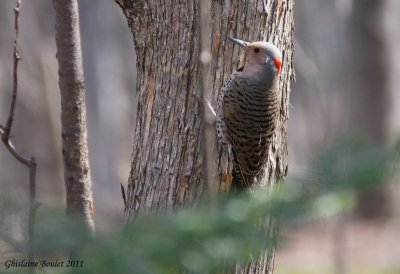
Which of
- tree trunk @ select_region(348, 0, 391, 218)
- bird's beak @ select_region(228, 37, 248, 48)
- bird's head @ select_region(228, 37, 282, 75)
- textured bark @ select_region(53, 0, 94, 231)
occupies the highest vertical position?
tree trunk @ select_region(348, 0, 391, 218)

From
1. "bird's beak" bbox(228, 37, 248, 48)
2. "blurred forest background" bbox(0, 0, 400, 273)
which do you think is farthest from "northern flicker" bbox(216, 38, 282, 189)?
"blurred forest background" bbox(0, 0, 400, 273)

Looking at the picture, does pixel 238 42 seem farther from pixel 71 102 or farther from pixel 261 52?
pixel 71 102

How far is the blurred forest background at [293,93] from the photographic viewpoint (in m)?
14.1

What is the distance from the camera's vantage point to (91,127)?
1920cm

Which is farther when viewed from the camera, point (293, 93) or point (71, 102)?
point (293, 93)

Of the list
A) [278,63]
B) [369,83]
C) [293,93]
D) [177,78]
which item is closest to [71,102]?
[177,78]

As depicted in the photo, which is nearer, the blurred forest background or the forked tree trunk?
the forked tree trunk

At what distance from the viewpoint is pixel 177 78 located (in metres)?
4.22

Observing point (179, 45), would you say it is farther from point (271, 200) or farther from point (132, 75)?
point (132, 75)

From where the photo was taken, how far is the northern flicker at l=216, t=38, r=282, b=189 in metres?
4.37

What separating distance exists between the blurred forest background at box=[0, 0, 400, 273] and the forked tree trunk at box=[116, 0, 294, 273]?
182 inches

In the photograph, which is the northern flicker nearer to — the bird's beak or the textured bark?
the bird's beak

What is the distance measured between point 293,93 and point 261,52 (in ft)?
75.3

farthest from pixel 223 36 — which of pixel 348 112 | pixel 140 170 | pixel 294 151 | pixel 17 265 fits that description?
pixel 294 151
